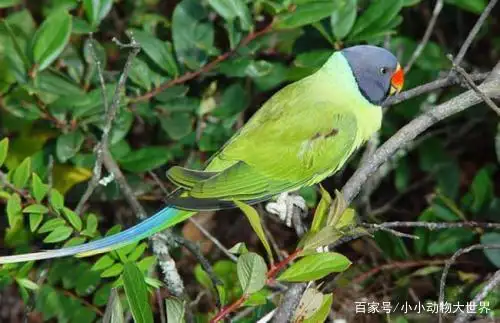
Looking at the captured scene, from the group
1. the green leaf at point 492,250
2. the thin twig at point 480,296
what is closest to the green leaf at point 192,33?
the green leaf at point 492,250

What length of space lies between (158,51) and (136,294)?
34.8 inches

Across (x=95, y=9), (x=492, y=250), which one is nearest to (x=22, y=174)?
(x=95, y=9)

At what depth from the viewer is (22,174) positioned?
1.93 m

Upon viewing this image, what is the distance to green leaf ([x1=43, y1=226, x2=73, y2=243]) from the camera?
1805mm

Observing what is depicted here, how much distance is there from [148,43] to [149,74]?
0.07 m

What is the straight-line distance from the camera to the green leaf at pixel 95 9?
212 centimetres

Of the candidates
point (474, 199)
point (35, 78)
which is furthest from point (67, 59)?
point (474, 199)

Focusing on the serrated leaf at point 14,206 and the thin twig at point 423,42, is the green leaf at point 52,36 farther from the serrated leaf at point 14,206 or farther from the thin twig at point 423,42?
the thin twig at point 423,42

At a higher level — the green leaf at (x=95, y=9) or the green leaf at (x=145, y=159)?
the green leaf at (x=95, y=9)

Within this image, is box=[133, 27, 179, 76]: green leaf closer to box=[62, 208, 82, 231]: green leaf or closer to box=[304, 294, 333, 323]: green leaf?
box=[62, 208, 82, 231]: green leaf

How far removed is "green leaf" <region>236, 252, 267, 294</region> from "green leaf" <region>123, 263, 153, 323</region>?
158 mm

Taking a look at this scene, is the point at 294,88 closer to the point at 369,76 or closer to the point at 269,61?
the point at 369,76

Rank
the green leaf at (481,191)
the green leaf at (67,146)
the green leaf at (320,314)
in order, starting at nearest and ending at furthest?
the green leaf at (320,314), the green leaf at (67,146), the green leaf at (481,191)

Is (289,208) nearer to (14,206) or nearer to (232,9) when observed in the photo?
(232,9)
